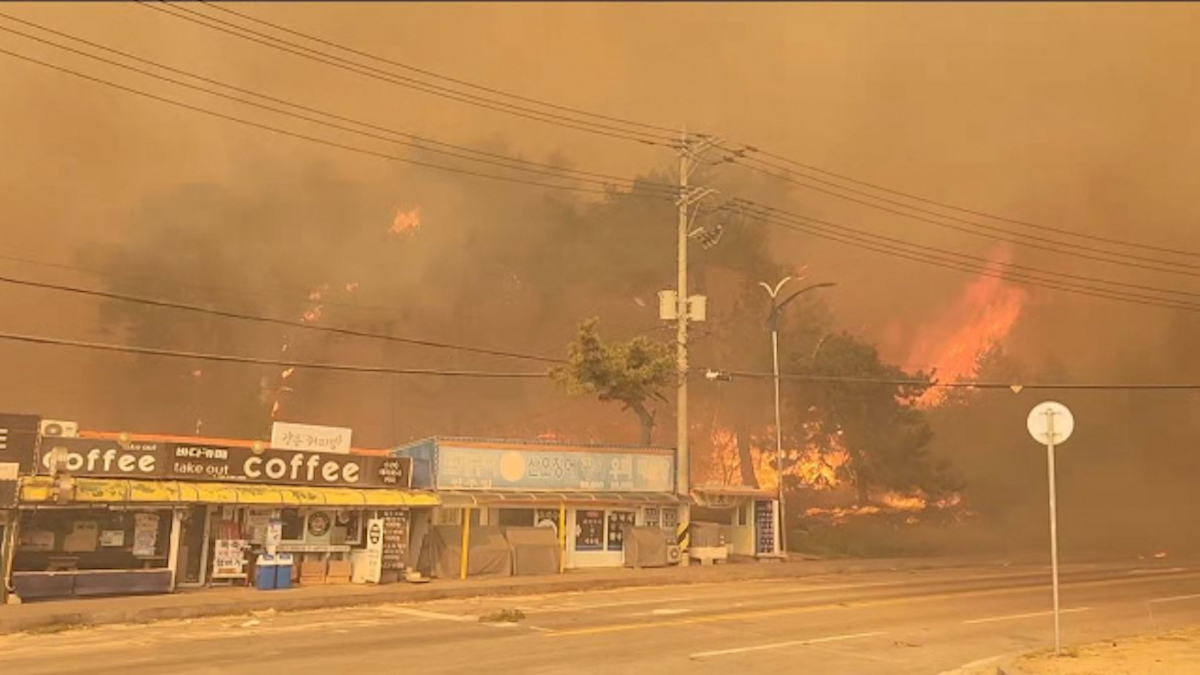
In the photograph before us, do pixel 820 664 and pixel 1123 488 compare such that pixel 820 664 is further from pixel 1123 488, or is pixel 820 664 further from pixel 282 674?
pixel 1123 488

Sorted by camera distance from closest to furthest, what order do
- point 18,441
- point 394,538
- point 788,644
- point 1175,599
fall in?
point 788,644, point 18,441, point 1175,599, point 394,538

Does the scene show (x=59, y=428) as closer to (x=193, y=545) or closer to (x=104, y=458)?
(x=104, y=458)

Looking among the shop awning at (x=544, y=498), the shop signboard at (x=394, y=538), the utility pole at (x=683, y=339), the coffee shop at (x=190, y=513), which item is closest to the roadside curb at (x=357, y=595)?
the shop signboard at (x=394, y=538)

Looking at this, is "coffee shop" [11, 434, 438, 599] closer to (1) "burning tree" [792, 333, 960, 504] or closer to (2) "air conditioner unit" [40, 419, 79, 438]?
(2) "air conditioner unit" [40, 419, 79, 438]

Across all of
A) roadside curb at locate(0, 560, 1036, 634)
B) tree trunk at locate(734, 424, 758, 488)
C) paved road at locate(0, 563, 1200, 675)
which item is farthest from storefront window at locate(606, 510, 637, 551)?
tree trunk at locate(734, 424, 758, 488)

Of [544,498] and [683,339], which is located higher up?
[683,339]

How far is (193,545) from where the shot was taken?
24.6 m

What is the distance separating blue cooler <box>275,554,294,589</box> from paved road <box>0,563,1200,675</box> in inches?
162

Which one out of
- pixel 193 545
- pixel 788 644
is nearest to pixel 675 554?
pixel 193 545

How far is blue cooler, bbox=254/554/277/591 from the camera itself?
23750 millimetres

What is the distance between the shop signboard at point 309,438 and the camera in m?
26.9

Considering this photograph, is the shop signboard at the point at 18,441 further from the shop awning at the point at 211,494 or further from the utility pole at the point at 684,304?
the utility pole at the point at 684,304

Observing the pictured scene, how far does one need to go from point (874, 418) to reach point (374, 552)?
3813 centimetres

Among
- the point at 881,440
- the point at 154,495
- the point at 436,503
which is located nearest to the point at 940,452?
the point at 881,440
